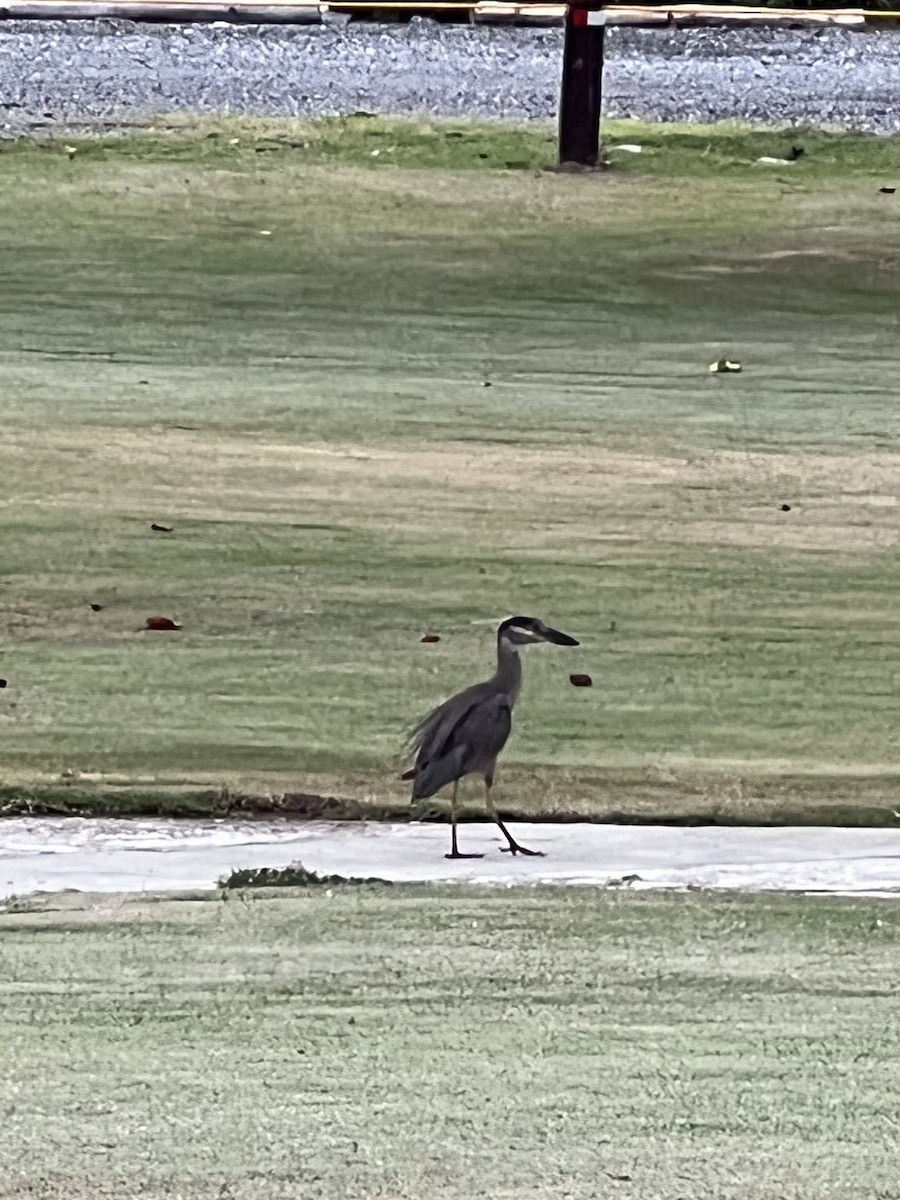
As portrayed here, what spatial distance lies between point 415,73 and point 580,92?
320 cm

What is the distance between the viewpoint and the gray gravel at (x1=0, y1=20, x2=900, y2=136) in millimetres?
18172

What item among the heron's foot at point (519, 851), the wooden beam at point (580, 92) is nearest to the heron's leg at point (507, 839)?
the heron's foot at point (519, 851)

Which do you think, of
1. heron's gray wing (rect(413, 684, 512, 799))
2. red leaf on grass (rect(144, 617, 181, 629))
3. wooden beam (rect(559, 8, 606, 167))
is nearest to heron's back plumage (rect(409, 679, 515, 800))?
heron's gray wing (rect(413, 684, 512, 799))

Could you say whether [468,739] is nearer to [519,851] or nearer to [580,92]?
[519,851]

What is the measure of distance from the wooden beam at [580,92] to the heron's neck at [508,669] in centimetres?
926

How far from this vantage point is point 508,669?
7.32 meters

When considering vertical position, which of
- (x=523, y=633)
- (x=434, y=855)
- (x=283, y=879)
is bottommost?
(x=434, y=855)

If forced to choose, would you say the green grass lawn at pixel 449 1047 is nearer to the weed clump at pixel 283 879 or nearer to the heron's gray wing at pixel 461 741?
the weed clump at pixel 283 879

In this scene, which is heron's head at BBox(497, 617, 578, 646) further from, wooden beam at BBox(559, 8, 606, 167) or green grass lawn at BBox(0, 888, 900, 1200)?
wooden beam at BBox(559, 8, 606, 167)

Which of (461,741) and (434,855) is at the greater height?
(461,741)

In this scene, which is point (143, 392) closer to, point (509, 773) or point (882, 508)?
point (882, 508)

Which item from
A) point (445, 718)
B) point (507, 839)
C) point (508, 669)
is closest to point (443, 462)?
point (508, 669)

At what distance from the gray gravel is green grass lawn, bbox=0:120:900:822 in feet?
2.36

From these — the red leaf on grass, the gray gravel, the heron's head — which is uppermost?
the gray gravel
